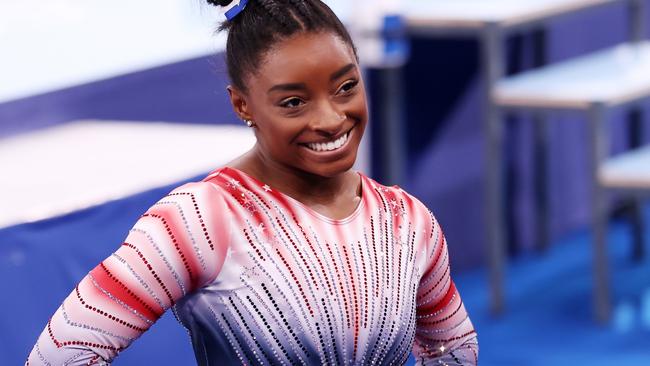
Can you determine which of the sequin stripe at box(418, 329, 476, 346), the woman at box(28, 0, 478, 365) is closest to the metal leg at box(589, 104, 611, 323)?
the sequin stripe at box(418, 329, 476, 346)

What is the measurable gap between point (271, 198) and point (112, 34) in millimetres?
1676

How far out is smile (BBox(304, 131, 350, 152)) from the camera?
1299mm

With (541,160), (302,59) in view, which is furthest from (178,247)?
(541,160)

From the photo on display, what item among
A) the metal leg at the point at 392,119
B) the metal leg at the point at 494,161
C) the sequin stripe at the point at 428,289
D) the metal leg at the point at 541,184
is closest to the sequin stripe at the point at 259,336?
the sequin stripe at the point at 428,289

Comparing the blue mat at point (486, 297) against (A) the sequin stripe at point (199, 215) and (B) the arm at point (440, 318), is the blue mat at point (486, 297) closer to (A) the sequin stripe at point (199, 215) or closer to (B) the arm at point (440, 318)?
(B) the arm at point (440, 318)

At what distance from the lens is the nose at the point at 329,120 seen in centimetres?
128

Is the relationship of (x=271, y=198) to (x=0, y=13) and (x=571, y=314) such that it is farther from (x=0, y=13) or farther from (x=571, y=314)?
(x=571, y=314)

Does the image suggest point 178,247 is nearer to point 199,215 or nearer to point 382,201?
point 199,215

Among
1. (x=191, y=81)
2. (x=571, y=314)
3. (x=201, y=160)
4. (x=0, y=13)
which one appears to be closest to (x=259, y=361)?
(x=201, y=160)

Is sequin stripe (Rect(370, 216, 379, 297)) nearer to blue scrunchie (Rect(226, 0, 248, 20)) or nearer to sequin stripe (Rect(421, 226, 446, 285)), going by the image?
sequin stripe (Rect(421, 226, 446, 285))

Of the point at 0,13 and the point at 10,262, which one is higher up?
the point at 0,13

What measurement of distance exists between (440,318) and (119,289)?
0.40m

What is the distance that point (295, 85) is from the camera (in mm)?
1282

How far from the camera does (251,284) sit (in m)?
1.30
